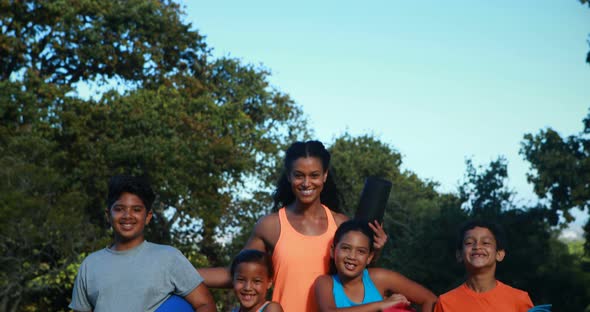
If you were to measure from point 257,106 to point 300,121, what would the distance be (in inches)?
124

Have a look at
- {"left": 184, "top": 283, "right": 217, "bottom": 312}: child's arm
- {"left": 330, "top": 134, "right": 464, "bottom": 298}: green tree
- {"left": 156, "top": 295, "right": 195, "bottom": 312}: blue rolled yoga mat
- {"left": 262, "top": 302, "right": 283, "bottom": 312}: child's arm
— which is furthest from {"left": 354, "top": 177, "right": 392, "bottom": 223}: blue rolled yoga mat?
{"left": 330, "top": 134, "right": 464, "bottom": 298}: green tree

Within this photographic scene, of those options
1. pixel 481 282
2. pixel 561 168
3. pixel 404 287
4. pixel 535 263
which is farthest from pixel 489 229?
pixel 535 263

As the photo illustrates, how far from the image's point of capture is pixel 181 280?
14.9 feet

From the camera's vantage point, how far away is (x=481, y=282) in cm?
515

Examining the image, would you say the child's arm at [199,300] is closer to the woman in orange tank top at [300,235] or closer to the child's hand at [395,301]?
the woman in orange tank top at [300,235]

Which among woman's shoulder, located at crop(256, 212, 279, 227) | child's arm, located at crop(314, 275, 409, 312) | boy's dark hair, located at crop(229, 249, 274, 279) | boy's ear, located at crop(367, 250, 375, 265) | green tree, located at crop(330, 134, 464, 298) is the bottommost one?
child's arm, located at crop(314, 275, 409, 312)

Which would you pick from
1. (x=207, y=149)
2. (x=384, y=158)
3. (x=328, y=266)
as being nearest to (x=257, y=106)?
(x=207, y=149)

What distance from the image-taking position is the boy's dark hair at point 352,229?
16.4 ft

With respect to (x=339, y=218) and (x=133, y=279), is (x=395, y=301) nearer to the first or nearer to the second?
(x=339, y=218)

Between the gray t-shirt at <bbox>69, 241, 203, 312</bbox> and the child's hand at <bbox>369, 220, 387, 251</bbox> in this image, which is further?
the child's hand at <bbox>369, 220, 387, 251</bbox>

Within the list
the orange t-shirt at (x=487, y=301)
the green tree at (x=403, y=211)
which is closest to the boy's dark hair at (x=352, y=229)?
the orange t-shirt at (x=487, y=301)

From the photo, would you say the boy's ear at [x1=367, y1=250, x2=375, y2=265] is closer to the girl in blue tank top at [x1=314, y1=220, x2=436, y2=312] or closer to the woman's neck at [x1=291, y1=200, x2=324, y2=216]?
the girl in blue tank top at [x1=314, y1=220, x2=436, y2=312]

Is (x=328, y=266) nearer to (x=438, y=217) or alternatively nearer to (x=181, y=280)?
(x=181, y=280)

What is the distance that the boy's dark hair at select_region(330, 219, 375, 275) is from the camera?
4996 mm
